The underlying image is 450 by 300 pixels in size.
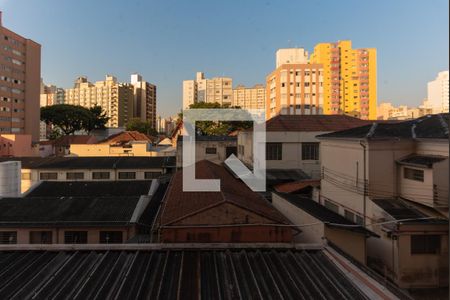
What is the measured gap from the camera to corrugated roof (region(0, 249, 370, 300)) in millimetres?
5023

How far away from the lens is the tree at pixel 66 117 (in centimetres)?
4953

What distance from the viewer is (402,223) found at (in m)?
9.45

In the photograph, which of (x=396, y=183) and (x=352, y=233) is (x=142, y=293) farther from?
(x=396, y=183)

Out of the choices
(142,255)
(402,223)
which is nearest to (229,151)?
(402,223)

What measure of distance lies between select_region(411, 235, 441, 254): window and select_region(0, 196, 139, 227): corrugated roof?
9578mm

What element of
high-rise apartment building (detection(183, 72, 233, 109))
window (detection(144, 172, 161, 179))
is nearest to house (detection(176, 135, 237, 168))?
window (detection(144, 172, 161, 179))

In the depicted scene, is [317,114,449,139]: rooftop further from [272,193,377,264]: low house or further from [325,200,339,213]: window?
[272,193,377,264]: low house

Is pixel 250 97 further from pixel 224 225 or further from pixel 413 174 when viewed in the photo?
pixel 224 225

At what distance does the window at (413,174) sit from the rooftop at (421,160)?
0.29 meters

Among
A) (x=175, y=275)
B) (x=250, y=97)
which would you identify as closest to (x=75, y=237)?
(x=175, y=275)

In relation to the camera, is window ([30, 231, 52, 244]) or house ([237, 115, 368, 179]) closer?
window ([30, 231, 52, 244])

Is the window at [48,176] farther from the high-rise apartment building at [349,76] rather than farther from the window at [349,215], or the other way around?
the high-rise apartment building at [349,76]
